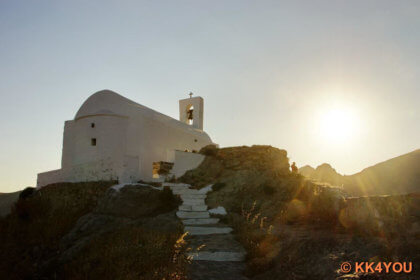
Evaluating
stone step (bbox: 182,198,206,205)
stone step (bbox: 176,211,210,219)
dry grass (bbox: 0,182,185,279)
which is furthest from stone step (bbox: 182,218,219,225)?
stone step (bbox: 182,198,206,205)

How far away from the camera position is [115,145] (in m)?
19.5

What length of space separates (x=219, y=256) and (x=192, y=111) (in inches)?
914

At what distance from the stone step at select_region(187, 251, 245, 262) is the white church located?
1213 centimetres

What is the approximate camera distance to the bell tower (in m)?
28.7

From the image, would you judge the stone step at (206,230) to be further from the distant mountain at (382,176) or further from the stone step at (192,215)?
the distant mountain at (382,176)

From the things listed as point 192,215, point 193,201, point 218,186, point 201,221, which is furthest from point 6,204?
point 201,221

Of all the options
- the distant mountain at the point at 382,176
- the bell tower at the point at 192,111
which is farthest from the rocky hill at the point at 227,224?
the distant mountain at the point at 382,176

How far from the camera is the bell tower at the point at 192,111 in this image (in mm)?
28703

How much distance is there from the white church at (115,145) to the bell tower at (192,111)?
227 inches

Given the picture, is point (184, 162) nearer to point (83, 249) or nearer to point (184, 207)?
point (184, 207)

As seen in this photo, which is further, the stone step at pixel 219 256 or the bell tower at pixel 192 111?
the bell tower at pixel 192 111

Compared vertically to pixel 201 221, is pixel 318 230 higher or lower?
higher

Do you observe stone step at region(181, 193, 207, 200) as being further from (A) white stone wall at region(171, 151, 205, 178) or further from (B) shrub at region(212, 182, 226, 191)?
(A) white stone wall at region(171, 151, 205, 178)

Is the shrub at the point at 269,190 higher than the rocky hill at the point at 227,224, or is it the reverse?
the shrub at the point at 269,190
